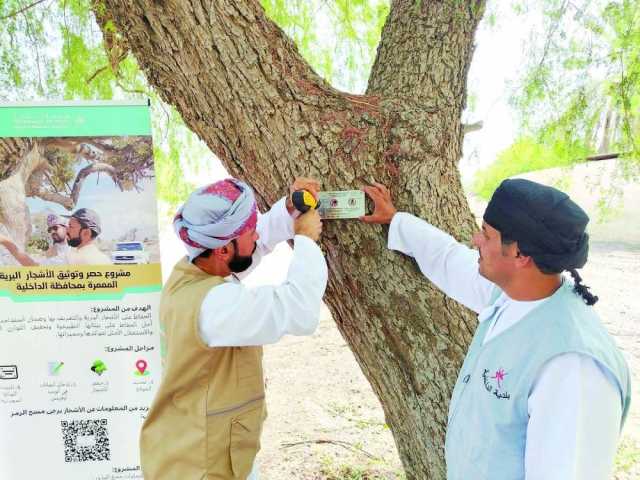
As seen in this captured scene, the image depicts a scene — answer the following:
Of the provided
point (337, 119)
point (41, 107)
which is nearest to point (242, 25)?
point (337, 119)

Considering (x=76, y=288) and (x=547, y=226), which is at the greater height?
(x=547, y=226)

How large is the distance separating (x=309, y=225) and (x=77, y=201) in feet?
4.65

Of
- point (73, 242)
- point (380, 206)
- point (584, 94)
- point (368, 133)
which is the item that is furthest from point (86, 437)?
point (584, 94)

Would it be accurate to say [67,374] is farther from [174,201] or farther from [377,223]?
[174,201]

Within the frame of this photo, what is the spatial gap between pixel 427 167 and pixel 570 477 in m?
1.26

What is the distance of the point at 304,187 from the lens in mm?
1972

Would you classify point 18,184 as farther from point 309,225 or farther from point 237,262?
point 309,225

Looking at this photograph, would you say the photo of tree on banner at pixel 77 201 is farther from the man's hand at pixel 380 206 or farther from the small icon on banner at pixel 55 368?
the man's hand at pixel 380 206

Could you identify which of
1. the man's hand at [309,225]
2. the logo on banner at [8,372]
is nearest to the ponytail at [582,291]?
the man's hand at [309,225]

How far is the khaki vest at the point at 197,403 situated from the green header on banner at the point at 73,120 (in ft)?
3.64

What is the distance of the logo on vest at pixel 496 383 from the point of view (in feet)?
4.26

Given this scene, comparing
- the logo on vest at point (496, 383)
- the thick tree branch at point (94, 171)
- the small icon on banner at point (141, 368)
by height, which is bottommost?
the small icon on banner at point (141, 368)

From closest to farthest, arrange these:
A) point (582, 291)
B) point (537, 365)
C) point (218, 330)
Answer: point (537, 365) < point (582, 291) < point (218, 330)

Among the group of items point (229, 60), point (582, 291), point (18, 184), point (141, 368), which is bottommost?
point (141, 368)
